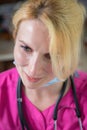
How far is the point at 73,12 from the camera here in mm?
978

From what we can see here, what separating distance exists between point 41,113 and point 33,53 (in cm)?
30

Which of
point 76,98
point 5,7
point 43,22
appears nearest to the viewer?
point 43,22

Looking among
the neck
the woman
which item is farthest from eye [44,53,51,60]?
the neck

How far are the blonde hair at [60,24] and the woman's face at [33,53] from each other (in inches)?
0.8

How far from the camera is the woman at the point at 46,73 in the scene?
3.10 ft

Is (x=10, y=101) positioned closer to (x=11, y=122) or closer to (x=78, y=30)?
(x=11, y=122)

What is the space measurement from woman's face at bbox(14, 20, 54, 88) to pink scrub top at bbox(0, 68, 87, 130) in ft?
0.49

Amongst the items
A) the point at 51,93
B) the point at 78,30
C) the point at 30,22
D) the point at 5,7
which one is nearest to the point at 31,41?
the point at 30,22

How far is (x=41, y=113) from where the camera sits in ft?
3.78

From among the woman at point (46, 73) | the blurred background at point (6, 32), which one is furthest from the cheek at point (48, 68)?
the blurred background at point (6, 32)

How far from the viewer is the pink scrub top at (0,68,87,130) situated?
1.12 m

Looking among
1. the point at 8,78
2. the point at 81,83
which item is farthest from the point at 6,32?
the point at 81,83

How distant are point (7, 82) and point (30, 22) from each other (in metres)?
0.34

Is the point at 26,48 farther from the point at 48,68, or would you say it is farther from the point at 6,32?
the point at 6,32
